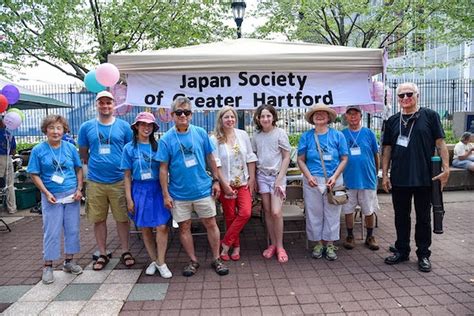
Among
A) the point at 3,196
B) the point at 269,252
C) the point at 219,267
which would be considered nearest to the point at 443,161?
the point at 269,252

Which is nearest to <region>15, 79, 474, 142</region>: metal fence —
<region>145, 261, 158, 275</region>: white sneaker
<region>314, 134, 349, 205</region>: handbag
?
<region>314, 134, 349, 205</region>: handbag

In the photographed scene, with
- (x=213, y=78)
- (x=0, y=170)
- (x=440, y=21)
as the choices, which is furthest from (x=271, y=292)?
(x=440, y=21)

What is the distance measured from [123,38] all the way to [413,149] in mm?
9859

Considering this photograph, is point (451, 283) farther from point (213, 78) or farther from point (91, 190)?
point (91, 190)

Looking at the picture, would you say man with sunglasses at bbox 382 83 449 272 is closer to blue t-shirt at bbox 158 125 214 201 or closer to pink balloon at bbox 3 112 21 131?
blue t-shirt at bbox 158 125 214 201

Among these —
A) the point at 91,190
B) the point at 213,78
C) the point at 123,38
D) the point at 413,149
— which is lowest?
the point at 91,190

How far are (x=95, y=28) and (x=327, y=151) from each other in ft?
32.0

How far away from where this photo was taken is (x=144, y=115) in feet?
13.3

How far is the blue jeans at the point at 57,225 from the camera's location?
4.07m

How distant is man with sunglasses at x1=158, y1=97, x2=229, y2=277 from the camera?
158 inches

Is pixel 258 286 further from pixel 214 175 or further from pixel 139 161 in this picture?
pixel 139 161

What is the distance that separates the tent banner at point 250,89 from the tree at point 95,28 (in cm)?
737

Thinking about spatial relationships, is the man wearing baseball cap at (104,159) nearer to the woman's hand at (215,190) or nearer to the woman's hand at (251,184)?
the woman's hand at (215,190)

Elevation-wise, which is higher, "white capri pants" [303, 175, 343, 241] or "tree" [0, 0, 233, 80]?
"tree" [0, 0, 233, 80]
